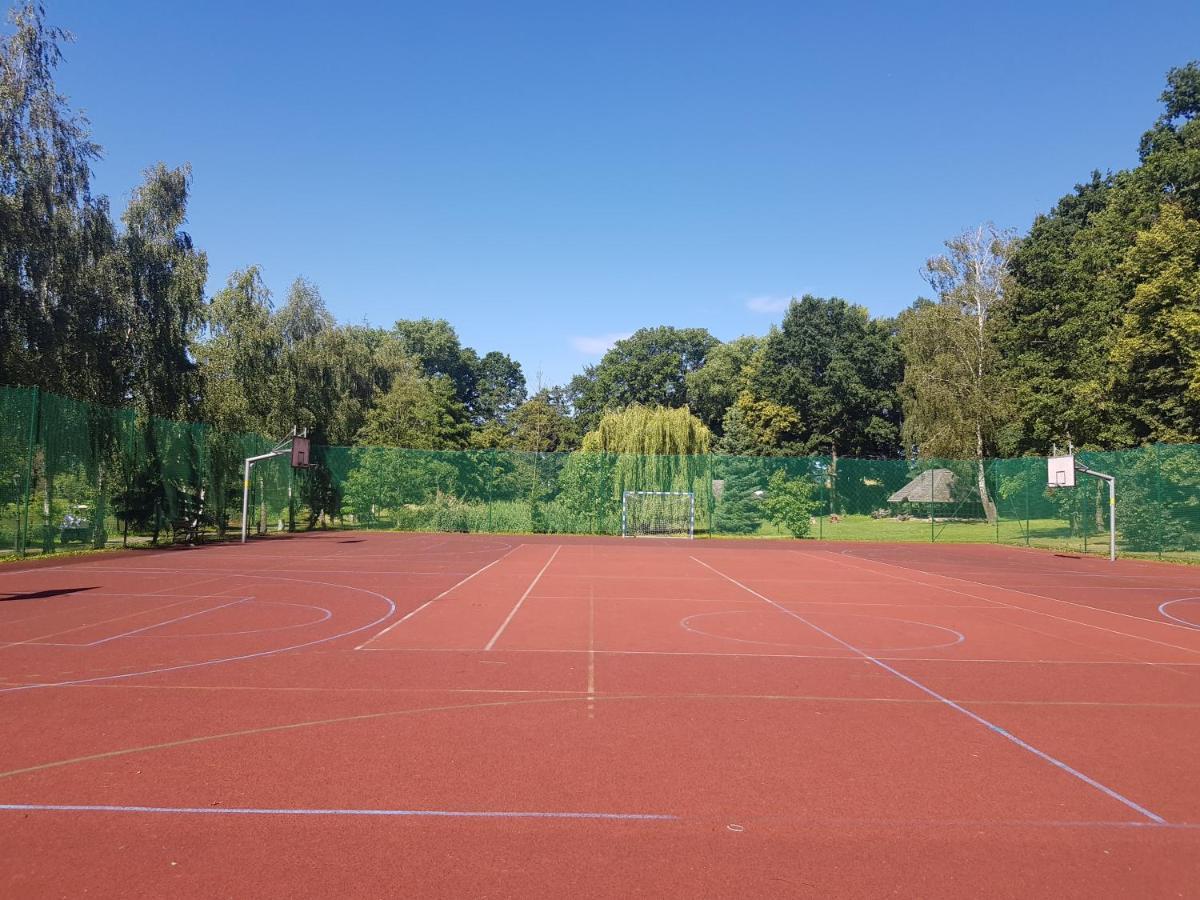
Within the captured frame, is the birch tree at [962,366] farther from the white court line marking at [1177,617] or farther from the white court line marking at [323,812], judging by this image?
the white court line marking at [323,812]

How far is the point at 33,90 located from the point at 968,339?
3875 centimetres

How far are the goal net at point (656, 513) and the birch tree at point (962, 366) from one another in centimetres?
1634

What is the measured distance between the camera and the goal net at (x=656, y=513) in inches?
1266

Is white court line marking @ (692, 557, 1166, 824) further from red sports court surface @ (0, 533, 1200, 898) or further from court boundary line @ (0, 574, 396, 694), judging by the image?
court boundary line @ (0, 574, 396, 694)

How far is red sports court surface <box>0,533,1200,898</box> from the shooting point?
3.85 m

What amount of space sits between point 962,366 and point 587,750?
4046 centimetres

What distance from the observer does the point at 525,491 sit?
32.0 metres

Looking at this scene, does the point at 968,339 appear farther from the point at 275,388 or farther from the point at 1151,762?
the point at 1151,762

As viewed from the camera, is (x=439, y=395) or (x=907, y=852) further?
(x=439, y=395)

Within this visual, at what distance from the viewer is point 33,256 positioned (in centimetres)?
2116

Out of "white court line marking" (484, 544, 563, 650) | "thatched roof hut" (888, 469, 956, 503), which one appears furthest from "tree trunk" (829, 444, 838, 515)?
"white court line marking" (484, 544, 563, 650)

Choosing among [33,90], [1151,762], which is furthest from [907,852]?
[33,90]

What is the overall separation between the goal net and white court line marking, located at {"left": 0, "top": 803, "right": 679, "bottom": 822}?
27646 millimetres

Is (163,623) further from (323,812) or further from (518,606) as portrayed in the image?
(323,812)
